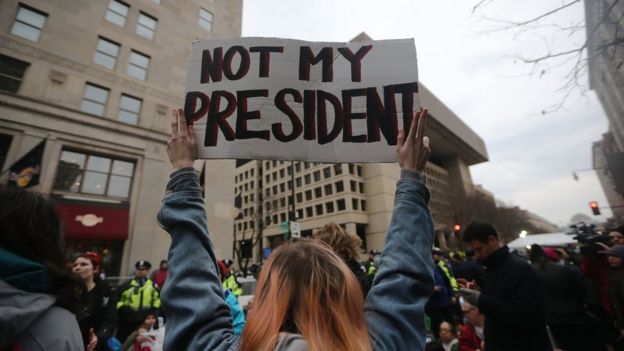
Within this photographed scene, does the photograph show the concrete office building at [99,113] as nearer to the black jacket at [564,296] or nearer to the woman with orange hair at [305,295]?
the woman with orange hair at [305,295]

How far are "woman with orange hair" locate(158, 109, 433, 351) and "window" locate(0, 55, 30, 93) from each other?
17798 millimetres

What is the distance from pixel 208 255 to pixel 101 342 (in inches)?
154

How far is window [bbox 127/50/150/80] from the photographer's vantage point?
16627 mm

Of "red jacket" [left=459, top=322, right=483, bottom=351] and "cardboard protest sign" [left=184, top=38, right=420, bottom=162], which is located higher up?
"cardboard protest sign" [left=184, top=38, right=420, bottom=162]

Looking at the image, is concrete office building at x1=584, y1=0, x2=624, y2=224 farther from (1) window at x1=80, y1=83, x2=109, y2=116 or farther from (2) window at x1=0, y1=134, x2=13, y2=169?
(2) window at x1=0, y1=134, x2=13, y2=169

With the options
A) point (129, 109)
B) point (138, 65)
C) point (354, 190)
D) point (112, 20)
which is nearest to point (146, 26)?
point (112, 20)

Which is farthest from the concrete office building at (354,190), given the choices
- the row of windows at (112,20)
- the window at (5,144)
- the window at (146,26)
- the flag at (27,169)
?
the flag at (27,169)

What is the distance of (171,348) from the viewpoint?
0.95m

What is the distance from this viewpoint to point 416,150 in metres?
1.48

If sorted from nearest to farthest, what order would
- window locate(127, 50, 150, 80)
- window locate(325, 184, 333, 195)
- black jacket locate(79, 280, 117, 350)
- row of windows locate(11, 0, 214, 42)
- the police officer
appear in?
black jacket locate(79, 280, 117, 350), the police officer, row of windows locate(11, 0, 214, 42), window locate(127, 50, 150, 80), window locate(325, 184, 333, 195)

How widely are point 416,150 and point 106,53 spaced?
19.9 m

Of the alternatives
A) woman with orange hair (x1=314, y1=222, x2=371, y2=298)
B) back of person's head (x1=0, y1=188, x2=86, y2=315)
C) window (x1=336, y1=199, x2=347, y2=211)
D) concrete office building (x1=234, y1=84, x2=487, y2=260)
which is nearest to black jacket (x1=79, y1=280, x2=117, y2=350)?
back of person's head (x1=0, y1=188, x2=86, y2=315)

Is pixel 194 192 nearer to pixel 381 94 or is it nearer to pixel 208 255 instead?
pixel 208 255

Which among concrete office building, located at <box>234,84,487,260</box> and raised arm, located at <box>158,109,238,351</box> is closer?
raised arm, located at <box>158,109,238,351</box>
